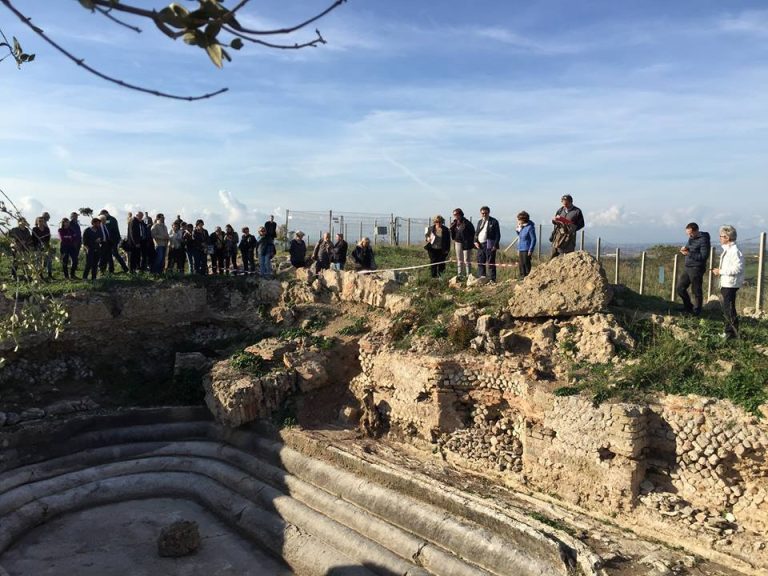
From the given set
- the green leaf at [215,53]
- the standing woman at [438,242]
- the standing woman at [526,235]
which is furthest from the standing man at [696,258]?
the green leaf at [215,53]

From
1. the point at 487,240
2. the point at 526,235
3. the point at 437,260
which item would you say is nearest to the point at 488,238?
the point at 487,240

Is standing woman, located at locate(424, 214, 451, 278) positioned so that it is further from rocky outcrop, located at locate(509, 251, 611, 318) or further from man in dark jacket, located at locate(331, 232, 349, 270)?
rocky outcrop, located at locate(509, 251, 611, 318)

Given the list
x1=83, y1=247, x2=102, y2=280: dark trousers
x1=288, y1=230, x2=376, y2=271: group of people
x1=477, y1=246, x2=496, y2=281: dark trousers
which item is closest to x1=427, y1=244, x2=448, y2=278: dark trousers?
x1=477, y1=246, x2=496, y2=281: dark trousers

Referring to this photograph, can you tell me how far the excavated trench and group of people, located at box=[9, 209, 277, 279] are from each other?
5003mm

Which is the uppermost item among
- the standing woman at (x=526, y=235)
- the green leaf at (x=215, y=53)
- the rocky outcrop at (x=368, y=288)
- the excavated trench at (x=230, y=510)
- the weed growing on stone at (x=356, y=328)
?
the green leaf at (x=215, y=53)

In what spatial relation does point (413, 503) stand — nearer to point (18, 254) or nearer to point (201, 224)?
point (18, 254)

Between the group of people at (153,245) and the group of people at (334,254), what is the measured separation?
0.88m

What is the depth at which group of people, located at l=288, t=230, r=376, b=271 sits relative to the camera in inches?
655

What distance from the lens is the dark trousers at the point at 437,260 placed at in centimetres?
1522

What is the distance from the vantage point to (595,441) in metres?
8.60

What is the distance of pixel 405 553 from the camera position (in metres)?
8.67

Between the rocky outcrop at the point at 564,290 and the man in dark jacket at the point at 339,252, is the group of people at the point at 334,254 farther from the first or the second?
the rocky outcrop at the point at 564,290

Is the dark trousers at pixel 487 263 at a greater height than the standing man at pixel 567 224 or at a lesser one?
lesser

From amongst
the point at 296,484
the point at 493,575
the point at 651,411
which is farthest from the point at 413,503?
the point at 651,411
